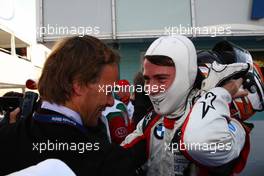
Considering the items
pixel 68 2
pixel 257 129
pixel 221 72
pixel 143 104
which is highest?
pixel 68 2

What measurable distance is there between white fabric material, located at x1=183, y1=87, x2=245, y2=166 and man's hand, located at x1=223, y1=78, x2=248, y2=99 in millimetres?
117

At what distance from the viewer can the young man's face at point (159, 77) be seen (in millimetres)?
1572

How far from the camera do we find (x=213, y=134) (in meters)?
1.29

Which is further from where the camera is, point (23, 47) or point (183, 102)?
point (23, 47)

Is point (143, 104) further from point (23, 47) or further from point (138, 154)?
point (23, 47)

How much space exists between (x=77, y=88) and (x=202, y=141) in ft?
1.56

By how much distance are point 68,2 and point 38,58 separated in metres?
21.6

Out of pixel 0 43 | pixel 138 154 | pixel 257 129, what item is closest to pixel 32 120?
pixel 138 154

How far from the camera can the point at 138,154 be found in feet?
5.41
